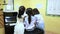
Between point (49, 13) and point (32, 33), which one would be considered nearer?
point (32, 33)

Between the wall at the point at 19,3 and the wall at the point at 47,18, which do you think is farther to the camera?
the wall at the point at 19,3

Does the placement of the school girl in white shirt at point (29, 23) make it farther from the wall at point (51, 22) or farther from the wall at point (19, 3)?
the wall at point (19, 3)

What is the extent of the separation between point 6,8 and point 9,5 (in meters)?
0.17

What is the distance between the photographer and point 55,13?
441 cm

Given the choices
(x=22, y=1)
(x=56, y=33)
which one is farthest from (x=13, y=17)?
(x=56, y=33)

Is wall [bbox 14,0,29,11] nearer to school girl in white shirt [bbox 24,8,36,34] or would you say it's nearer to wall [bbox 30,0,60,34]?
wall [bbox 30,0,60,34]

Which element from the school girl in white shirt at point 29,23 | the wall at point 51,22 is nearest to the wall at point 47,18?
Answer: the wall at point 51,22

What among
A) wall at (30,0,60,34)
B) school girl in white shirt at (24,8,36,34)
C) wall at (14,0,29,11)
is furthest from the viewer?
wall at (14,0,29,11)

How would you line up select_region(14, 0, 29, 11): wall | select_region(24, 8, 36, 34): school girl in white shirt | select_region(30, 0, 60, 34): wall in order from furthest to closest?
select_region(14, 0, 29, 11): wall → select_region(30, 0, 60, 34): wall → select_region(24, 8, 36, 34): school girl in white shirt

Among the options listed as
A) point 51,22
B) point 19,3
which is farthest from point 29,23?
point 19,3

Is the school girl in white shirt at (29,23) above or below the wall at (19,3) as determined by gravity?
below

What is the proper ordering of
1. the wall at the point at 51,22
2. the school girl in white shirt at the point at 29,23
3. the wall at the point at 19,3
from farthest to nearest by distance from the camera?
the wall at the point at 19,3
the wall at the point at 51,22
the school girl in white shirt at the point at 29,23

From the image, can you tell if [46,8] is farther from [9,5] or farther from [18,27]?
[18,27]

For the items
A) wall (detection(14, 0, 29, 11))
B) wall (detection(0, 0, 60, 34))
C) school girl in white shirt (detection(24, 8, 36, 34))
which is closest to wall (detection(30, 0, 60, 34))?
wall (detection(0, 0, 60, 34))
